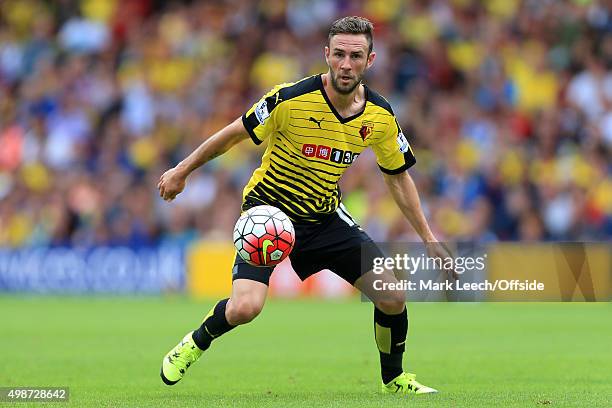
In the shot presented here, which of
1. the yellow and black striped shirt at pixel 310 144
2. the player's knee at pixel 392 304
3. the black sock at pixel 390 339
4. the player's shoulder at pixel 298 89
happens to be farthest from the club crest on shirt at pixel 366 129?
the black sock at pixel 390 339

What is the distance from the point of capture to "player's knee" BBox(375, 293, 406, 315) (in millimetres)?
8484

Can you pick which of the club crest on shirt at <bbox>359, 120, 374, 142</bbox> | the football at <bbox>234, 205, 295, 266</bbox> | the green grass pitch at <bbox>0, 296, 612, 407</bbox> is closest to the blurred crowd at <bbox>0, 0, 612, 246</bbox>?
the green grass pitch at <bbox>0, 296, 612, 407</bbox>

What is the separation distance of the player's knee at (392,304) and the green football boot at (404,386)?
466mm

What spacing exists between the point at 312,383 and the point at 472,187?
36.7 feet

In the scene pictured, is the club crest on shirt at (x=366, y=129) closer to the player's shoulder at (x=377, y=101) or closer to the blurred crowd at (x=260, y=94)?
the player's shoulder at (x=377, y=101)

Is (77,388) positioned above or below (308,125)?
below

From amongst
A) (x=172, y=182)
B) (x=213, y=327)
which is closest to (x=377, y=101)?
(x=172, y=182)

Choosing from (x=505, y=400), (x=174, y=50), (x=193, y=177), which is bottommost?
(x=505, y=400)

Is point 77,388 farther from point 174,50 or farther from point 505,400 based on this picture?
point 174,50

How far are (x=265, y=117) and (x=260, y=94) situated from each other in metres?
14.6

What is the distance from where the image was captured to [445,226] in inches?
771

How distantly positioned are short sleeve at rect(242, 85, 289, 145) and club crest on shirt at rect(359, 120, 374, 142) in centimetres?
51

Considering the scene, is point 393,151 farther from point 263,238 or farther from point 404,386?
point 404,386

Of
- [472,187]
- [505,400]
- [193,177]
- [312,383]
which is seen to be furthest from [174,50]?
[505,400]
